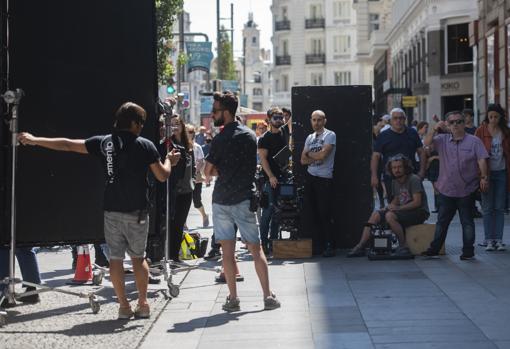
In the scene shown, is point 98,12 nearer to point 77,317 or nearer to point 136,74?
point 136,74

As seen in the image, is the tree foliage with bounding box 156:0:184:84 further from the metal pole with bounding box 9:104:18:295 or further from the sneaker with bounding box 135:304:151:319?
the sneaker with bounding box 135:304:151:319

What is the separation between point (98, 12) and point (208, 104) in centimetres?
4730

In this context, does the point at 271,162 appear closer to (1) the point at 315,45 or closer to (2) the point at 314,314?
(2) the point at 314,314

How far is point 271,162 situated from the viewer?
13.6 metres

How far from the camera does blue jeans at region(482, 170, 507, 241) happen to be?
1301 cm

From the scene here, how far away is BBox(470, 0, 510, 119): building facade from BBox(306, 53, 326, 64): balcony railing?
255 ft

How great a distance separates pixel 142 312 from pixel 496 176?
19.3 ft

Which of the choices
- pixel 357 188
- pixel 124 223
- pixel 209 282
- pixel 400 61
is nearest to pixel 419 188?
pixel 357 188

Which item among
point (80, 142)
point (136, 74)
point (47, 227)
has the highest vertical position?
point (136, 74)

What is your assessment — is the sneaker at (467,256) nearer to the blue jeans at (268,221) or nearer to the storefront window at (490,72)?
the blue jeans at (268,221)

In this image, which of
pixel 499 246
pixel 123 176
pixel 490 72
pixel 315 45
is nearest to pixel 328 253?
pixel 499 246

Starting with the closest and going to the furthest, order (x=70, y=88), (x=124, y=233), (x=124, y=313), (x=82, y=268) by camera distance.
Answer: (x=124, y=233) → (x=124, y=313) → (x=70, y=88) → (x=82, y=268)

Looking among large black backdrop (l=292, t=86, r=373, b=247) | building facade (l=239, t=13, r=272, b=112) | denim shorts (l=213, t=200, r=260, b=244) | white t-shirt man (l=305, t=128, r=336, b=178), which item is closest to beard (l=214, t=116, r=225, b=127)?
denim shorts (l=213, t=200, r=260, b=244)

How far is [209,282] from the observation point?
11273 millimetres
